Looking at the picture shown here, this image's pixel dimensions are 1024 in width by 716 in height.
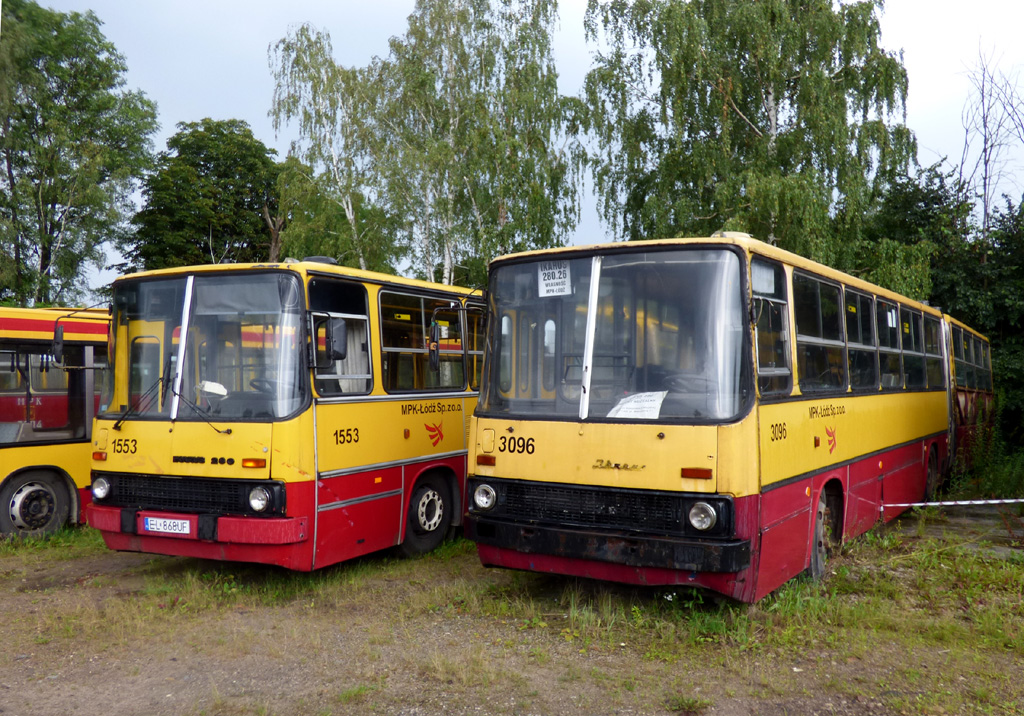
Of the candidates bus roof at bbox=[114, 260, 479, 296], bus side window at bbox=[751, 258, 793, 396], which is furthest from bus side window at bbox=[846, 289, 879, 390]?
bus roof at bbox=[114, 260, 479, 296]

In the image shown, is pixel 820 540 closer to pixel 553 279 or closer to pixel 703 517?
pixel 703 517

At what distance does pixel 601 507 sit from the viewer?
6234 millimetres

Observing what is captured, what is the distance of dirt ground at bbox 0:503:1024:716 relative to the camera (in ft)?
16.7

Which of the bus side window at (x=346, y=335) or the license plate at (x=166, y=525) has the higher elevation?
the bus side window at (x=346, y=335)

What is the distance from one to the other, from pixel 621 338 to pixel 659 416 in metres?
0.64

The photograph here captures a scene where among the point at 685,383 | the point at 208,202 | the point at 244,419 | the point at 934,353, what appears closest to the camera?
the point at 685,383

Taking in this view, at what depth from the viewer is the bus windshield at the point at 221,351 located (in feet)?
23.7

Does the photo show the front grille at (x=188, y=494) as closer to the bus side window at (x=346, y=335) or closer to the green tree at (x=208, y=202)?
the bus side window at (x=346, y=335)

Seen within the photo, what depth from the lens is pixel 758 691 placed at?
17.1 feet

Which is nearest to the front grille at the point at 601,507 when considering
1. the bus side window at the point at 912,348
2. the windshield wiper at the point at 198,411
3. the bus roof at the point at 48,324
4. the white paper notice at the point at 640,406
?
the white paper notice at the point at 640,406

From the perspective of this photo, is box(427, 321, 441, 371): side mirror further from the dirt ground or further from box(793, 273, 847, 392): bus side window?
box(793, 273, 847, 392): bus side window

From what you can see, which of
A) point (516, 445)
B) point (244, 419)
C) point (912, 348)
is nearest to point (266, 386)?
point (244, 419)

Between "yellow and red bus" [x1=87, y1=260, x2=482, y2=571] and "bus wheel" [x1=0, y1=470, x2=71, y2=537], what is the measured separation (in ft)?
9.04

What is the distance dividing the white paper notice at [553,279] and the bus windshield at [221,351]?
2.07 metres
